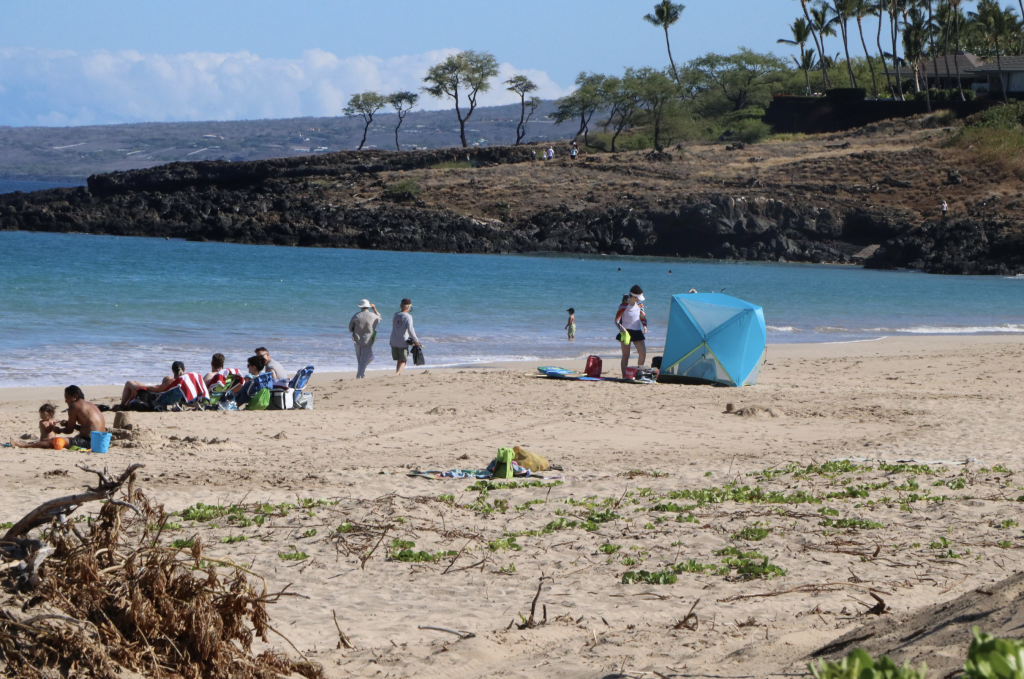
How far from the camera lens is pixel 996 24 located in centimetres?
7394

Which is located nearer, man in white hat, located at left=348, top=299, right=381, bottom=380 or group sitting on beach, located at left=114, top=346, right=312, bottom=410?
group sitting on beach, located at left=114, top=346, right=312, bottom=410

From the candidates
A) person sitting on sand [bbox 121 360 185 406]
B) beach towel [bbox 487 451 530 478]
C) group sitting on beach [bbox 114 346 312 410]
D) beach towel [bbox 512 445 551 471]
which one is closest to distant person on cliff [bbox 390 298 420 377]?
group sitting on beach [bbox 114 346 312 410]

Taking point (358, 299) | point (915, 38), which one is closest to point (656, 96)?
point (915, 38)

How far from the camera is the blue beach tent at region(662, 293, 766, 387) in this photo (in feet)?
49.6

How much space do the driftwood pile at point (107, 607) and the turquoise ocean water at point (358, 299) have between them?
1286 centimetres

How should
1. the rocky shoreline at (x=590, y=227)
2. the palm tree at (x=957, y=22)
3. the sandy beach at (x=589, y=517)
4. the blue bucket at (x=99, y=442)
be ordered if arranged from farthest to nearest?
1. the palm tree at (x=957, y=22)
2. the rocky shoreline at (x=590, y=227)
3. the blue bucket at (x=99, y=442)
4. the sandy beach at (x=589, y=517)

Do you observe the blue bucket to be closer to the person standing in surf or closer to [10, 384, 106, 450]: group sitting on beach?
[10, 384, 106, 450]: group sitting on beach

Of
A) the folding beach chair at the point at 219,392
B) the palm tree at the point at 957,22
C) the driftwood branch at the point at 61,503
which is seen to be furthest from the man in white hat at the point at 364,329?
the palm tree at the point at 957,22

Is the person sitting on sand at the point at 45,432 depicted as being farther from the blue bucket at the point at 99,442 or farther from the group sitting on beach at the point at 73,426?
the blue bucket at the point at 99,442

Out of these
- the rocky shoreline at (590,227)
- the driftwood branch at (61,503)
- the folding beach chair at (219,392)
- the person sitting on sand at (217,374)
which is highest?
the rocky shoreline at (590,227)

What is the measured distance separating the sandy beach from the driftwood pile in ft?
2.85

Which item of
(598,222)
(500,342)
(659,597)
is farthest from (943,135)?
(659,597)

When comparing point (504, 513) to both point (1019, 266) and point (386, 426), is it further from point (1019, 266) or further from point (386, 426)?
point (1019, 266)

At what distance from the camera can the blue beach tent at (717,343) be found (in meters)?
15.1
